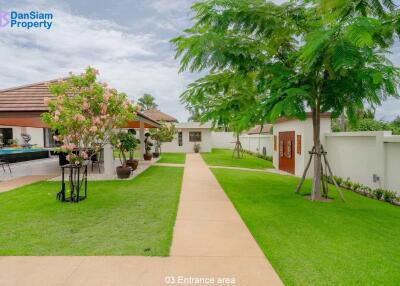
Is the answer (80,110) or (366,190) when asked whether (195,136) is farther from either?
(80,110)

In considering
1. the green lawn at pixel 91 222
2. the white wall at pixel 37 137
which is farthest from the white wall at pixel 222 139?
the green lawn at pixel 91 222

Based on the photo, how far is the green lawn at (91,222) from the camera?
439 cm

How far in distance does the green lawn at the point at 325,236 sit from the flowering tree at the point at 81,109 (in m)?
4.64

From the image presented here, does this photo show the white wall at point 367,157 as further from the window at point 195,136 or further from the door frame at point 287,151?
the window at point 195,136

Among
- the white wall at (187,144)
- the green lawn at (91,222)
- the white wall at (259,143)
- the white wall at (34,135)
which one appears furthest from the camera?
the white wall at (187,144)

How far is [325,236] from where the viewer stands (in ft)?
16.5

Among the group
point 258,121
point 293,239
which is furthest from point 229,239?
point 258,121

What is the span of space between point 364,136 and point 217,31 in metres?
6.76

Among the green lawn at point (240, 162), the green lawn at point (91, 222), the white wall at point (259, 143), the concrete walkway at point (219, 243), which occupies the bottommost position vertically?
the concrete walkway at point (219, 243)

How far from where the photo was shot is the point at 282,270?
3.67 m

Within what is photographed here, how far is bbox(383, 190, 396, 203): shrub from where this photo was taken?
801cm

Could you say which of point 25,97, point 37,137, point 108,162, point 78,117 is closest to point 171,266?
point 78,117

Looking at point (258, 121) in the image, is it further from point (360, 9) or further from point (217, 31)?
point (360, 9)

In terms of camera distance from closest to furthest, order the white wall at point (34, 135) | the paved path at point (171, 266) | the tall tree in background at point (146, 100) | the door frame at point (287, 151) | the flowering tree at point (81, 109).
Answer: the paved path at point (171, 266)
the flowering tree at point (81, 109)
the door frame at point (287, 151)
the white wall at point (34, 135)
the tall tree in background at point (146, 100)
